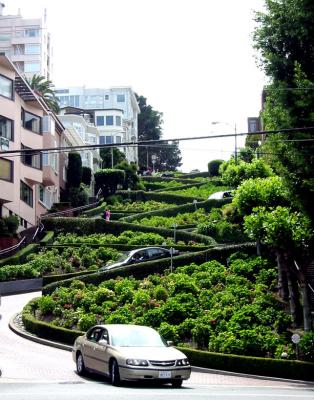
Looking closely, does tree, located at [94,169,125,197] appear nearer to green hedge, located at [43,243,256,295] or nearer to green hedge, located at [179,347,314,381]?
green hedge, located at [43,243,256,295]

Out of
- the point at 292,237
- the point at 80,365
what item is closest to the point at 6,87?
the point at 292,237

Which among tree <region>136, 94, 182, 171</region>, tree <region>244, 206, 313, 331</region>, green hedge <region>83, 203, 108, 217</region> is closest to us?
tree <region>244, 206, 313, 331</region>

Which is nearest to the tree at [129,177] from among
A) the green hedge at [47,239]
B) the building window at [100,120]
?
the green hedge at [47,239]

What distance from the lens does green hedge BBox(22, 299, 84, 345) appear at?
26125mm

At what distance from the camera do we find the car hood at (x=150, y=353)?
16594mm

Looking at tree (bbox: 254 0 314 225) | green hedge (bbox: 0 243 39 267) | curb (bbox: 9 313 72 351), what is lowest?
curb (bbox: 9 313 72 351)

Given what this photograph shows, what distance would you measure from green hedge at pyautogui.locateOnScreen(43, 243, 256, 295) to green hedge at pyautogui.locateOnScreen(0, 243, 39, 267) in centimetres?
847

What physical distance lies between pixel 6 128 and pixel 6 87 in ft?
8.52

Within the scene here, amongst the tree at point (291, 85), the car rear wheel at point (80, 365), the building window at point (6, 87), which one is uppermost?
the building window at point (6, 87)

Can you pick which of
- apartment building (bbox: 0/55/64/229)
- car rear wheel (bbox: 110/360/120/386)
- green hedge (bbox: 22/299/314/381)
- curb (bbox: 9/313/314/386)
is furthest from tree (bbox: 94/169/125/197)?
car rear wheel (bbox: 110/360/120/386)

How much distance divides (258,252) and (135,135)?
330ft

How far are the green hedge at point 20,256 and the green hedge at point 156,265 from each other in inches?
333

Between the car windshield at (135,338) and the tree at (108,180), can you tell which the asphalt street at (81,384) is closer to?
Result: the car windshield at (135,338)

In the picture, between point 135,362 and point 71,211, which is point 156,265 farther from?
point 71,211
